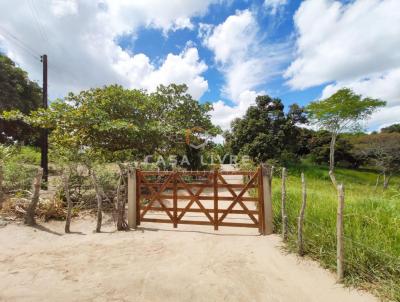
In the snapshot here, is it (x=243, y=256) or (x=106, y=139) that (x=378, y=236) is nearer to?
(x=243, y=256)

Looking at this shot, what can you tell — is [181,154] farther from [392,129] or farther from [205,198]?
[392,129]

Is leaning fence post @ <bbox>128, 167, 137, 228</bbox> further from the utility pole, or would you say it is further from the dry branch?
the utility pole

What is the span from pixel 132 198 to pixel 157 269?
289cm

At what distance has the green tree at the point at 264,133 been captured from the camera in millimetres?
19219

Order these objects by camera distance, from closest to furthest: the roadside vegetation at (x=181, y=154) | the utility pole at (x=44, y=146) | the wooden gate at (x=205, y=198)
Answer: the roadside vegetation at (x=181, y=154), the wooden gate at (x=205, y=198), the utility pole at (x=44, y=146)

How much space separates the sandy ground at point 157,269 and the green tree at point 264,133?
13962 mm

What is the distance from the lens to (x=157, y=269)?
3.98m

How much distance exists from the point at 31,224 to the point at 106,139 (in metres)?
4.56

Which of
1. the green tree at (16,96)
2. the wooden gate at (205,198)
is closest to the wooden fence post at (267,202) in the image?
the wooden gate at (205,198)

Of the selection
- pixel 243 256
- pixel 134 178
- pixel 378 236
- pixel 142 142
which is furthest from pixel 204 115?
pixel 378 236

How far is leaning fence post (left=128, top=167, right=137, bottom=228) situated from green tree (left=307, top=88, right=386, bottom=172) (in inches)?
715

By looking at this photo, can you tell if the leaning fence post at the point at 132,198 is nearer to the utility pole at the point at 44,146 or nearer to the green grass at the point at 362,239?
the green grass at the point at 362,239

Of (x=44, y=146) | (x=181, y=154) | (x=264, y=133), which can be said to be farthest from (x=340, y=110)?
(x=44, y=146)

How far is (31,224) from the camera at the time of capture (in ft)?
20.7
